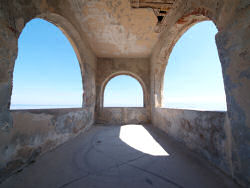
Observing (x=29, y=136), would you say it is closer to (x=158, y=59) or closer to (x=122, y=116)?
(x=122, y=116)

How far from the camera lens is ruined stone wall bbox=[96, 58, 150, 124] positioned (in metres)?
4.73

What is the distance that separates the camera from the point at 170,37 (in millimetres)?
2896

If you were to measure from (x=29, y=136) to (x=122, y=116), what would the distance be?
348cm

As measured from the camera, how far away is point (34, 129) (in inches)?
61.8

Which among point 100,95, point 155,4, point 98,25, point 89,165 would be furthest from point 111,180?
point 100,95

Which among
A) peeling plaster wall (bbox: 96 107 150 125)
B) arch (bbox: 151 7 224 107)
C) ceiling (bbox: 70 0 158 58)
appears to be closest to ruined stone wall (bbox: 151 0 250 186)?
arch (bbox: 151 7 224 107)

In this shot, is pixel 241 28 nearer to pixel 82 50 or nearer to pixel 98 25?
pixel 98 25

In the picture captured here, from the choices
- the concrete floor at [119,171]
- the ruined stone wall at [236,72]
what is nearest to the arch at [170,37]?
the ruined stone wall at [236,72]

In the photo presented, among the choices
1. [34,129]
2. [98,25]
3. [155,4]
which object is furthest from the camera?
[98,25]

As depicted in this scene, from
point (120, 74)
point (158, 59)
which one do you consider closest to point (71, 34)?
point (158, 59)

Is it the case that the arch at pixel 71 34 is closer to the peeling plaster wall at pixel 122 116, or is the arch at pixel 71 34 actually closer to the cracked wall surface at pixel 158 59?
the cracked wall surface at pixel 158 59

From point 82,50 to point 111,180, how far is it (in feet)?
11.2

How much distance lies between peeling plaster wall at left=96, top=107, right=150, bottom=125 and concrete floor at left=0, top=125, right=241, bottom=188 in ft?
9.30

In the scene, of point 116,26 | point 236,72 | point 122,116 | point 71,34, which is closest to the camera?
point 236,72
